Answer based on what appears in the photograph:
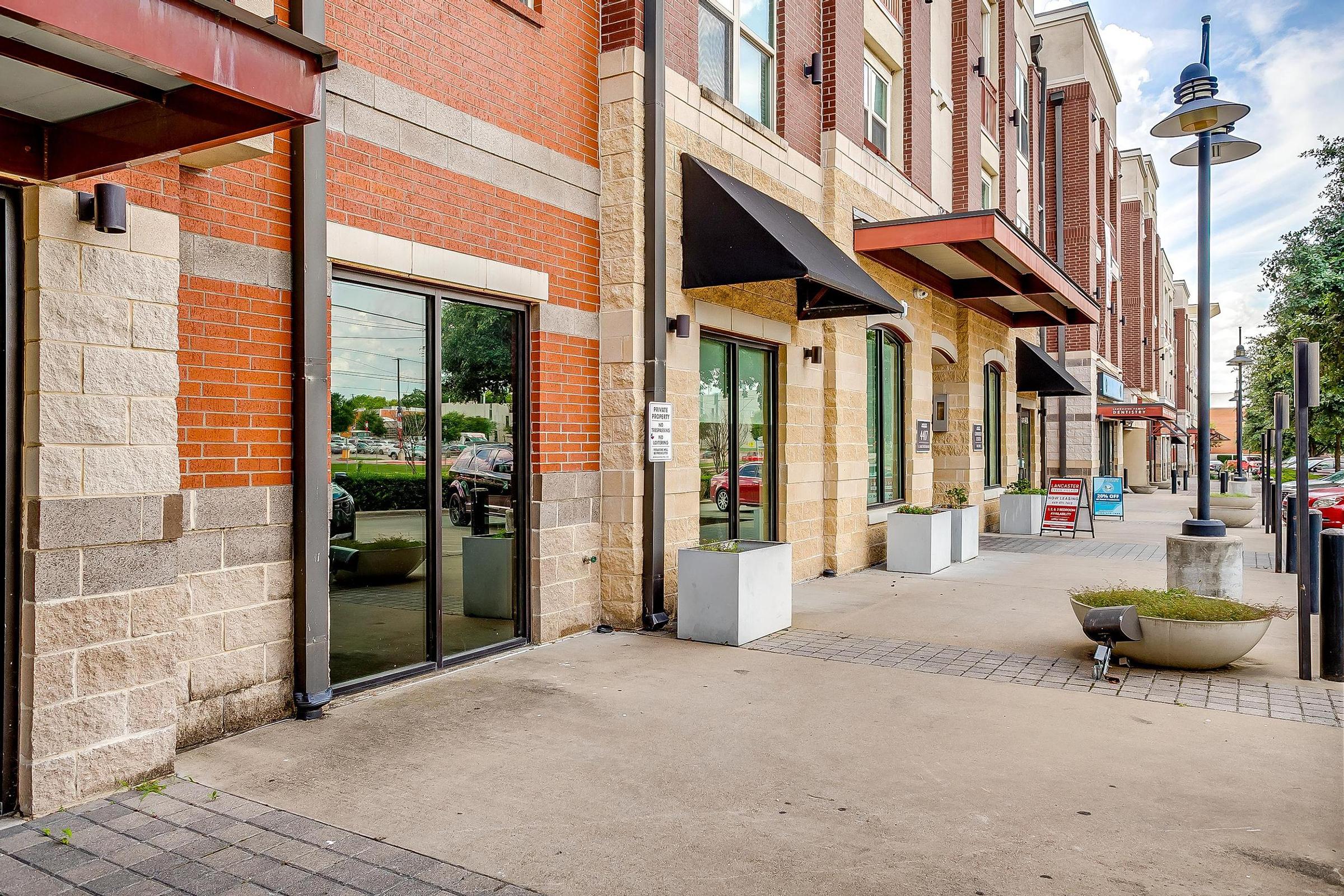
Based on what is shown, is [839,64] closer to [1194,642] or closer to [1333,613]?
[1194,642]

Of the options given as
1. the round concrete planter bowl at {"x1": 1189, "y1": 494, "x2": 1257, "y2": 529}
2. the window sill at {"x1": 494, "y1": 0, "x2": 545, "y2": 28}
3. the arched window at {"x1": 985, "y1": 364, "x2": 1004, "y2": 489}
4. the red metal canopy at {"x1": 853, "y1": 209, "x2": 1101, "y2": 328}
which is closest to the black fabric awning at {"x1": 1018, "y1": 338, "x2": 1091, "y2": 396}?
the arched window at {"x1": 985, "y1": 364, "x2": 1004, "y2": 489}

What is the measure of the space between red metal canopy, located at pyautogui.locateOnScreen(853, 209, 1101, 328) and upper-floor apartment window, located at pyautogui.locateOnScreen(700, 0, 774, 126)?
250 cm

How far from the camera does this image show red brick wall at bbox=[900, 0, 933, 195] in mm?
14406

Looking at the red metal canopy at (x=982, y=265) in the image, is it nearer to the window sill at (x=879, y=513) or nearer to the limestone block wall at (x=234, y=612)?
the window sill at (x=879, y=513)

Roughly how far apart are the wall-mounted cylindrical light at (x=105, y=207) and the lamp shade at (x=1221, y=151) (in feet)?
30.5

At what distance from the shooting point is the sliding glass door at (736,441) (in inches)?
389

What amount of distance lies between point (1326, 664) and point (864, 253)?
7.59 meters

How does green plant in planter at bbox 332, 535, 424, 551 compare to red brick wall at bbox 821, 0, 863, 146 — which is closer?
green plant in planter at bbox 332, 535, 424, 551

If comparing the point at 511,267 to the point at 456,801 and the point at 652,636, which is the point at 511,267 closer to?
the point at 652,636

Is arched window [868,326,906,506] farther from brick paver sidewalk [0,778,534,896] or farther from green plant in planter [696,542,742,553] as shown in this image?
brick paver sidewalk [0,778,534,896]

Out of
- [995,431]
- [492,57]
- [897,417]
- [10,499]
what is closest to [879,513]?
[897,417]

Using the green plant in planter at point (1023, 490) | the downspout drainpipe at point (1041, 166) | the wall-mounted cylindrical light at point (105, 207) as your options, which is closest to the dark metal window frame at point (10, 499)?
the wall-mounted cylindrical light at point (105, 207)

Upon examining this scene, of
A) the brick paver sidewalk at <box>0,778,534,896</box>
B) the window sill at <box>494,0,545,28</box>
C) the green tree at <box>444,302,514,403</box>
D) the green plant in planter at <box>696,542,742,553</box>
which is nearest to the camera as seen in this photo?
the brick paver sidewalk at <box>0,778,534,896</box>

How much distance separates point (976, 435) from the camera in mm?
17297
